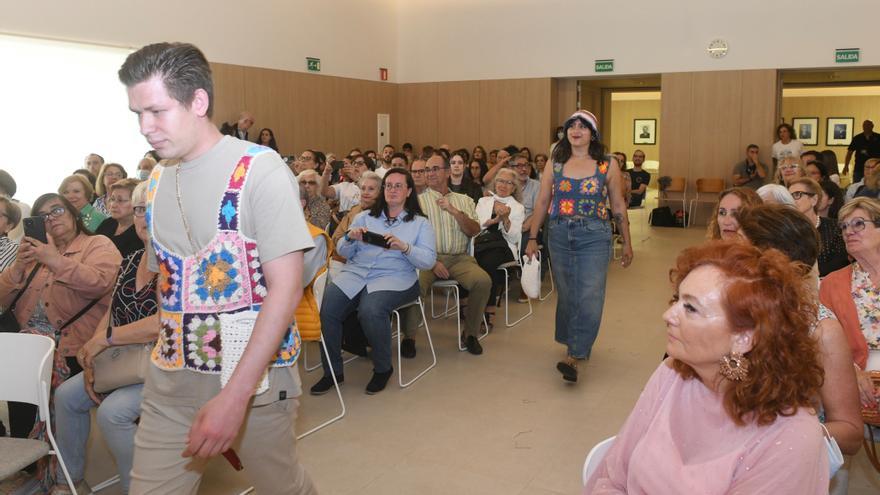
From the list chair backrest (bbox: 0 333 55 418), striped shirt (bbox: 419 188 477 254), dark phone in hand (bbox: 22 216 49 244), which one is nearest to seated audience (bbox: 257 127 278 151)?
striped shirt (bbox: 419 188 477 254)

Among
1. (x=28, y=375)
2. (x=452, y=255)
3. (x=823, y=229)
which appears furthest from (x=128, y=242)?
(x=823, y=229)

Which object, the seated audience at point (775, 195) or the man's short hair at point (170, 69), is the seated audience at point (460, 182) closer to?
the seated audience at point (775, 195)

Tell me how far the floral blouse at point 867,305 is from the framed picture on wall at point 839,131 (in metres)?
17.8

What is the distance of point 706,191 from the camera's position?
1241 cm

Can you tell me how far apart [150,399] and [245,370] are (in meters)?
0.41

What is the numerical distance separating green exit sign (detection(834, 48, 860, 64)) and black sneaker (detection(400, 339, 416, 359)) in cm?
960

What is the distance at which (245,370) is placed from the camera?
159cm

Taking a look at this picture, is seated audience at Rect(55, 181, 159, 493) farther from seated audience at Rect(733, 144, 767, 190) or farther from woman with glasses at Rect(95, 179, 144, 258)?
seated audience at Rect(733, 144, 767, 190)

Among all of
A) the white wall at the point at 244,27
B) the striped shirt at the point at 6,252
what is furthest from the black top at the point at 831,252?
the white wall at the point at 244,27

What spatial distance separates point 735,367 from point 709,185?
38.1ft

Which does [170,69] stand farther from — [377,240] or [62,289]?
[377,240]

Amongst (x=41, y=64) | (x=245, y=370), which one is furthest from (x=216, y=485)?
(x=41, y=64)

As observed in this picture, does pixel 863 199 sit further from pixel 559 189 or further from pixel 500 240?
pixel 500 240

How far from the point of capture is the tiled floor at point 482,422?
3.29 m
